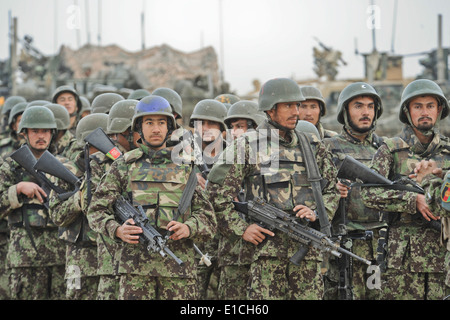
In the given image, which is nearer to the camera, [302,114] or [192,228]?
[192,228]

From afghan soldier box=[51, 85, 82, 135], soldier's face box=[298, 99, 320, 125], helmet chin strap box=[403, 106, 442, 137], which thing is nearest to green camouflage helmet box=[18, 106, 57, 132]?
afghan soldier box=[51, 85, 82, 135]

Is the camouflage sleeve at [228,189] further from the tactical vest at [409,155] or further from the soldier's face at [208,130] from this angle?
the soldier's face at [208,130]

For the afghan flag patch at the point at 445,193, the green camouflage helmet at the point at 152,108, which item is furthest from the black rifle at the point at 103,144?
the afghan flag patch at the point at 445,193

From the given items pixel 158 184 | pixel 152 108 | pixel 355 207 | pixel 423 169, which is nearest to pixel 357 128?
pixel 355 207

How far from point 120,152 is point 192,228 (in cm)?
151

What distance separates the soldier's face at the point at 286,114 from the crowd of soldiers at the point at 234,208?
13 mm

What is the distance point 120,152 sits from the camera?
6.85 m

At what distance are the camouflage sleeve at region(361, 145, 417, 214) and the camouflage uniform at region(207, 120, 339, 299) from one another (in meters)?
0.52

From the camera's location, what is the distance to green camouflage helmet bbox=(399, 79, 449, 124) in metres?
6.86

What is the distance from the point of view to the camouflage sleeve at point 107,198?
19.3 ft

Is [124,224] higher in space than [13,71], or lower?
lower

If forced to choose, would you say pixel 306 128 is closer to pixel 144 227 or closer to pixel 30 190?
pixel 144 227

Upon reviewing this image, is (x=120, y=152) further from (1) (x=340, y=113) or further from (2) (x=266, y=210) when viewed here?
(1) (x=340, y=113)
